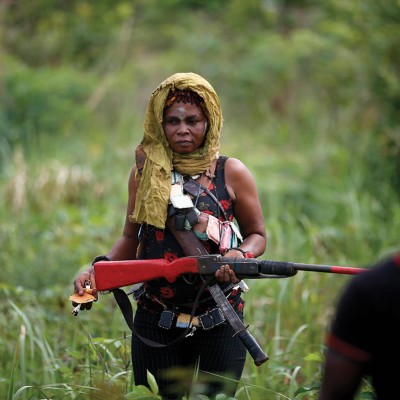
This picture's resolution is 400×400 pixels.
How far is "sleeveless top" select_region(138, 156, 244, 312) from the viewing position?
3.02 m

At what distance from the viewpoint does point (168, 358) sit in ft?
10.1

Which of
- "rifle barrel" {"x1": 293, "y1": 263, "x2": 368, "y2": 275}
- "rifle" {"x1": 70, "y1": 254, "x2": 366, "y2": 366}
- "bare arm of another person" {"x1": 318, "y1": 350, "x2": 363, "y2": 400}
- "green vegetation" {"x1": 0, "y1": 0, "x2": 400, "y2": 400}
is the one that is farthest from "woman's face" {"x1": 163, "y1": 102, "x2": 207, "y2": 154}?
"bare arm of another person" {"x1": 318, "y1": 350, "x2": 363, "y2": 400}

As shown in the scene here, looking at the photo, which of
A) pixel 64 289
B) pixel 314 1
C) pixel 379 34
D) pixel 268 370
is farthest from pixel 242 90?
pixel 268 370

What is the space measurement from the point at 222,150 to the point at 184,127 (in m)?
7.67

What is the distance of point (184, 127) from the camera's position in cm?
305

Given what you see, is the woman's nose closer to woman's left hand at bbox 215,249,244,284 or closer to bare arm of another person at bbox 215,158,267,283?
bare arm of another person at bbox 215,158,267,283

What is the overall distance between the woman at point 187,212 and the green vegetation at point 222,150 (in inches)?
7.1

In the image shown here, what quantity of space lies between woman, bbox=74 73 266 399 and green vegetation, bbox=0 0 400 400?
0.18m

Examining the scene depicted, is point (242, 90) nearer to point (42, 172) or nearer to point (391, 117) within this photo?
point (391, 117)

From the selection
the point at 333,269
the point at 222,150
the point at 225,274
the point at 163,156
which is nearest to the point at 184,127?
the point at 163,156

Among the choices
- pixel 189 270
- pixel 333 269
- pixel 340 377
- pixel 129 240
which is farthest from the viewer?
pixel 129 240

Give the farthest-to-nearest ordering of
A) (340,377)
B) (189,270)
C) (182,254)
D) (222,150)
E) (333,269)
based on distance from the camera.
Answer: (222,150), (182,254), (189,270), (333,269), (340,377)

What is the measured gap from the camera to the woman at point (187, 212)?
3018 mm

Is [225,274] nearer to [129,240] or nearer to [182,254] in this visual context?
[182,254]
